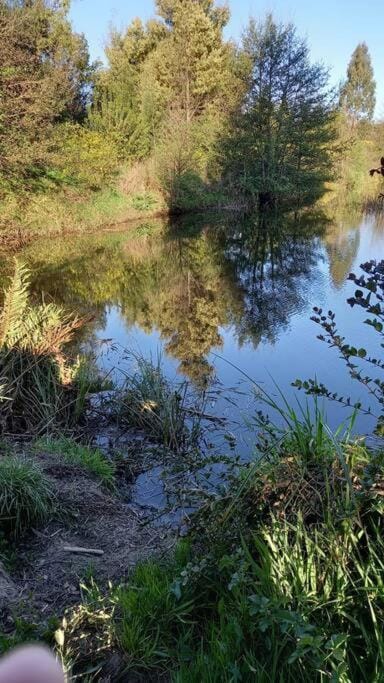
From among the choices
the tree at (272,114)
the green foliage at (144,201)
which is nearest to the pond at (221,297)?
the green foliage at (144,201)

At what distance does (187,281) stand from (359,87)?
170 ft

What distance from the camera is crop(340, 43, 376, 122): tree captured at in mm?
51844

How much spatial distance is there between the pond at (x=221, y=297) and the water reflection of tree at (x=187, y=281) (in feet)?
0.11

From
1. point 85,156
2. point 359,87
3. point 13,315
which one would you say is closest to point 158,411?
point 13,315

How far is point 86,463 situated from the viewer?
13.8 feet

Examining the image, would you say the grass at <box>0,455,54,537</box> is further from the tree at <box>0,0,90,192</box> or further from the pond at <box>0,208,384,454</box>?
the tree at <box>0,0,90,192</box>

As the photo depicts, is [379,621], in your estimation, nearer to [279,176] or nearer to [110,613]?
[110,613]

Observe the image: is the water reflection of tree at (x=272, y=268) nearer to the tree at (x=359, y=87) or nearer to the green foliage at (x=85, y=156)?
the green foliage at (x=85, y=156)

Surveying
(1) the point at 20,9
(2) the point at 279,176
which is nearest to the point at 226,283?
(1) the point at 20,9

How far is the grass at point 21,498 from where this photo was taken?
10.5 ft

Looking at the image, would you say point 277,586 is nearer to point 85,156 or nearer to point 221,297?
point 221,297

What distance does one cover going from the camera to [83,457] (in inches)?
170

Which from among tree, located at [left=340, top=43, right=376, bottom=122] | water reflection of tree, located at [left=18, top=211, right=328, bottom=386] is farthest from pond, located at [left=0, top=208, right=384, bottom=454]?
tree, located at [left=340, top=43, right=376, bottom=122]

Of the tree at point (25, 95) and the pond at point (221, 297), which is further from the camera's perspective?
the tree at point (25, 95)
